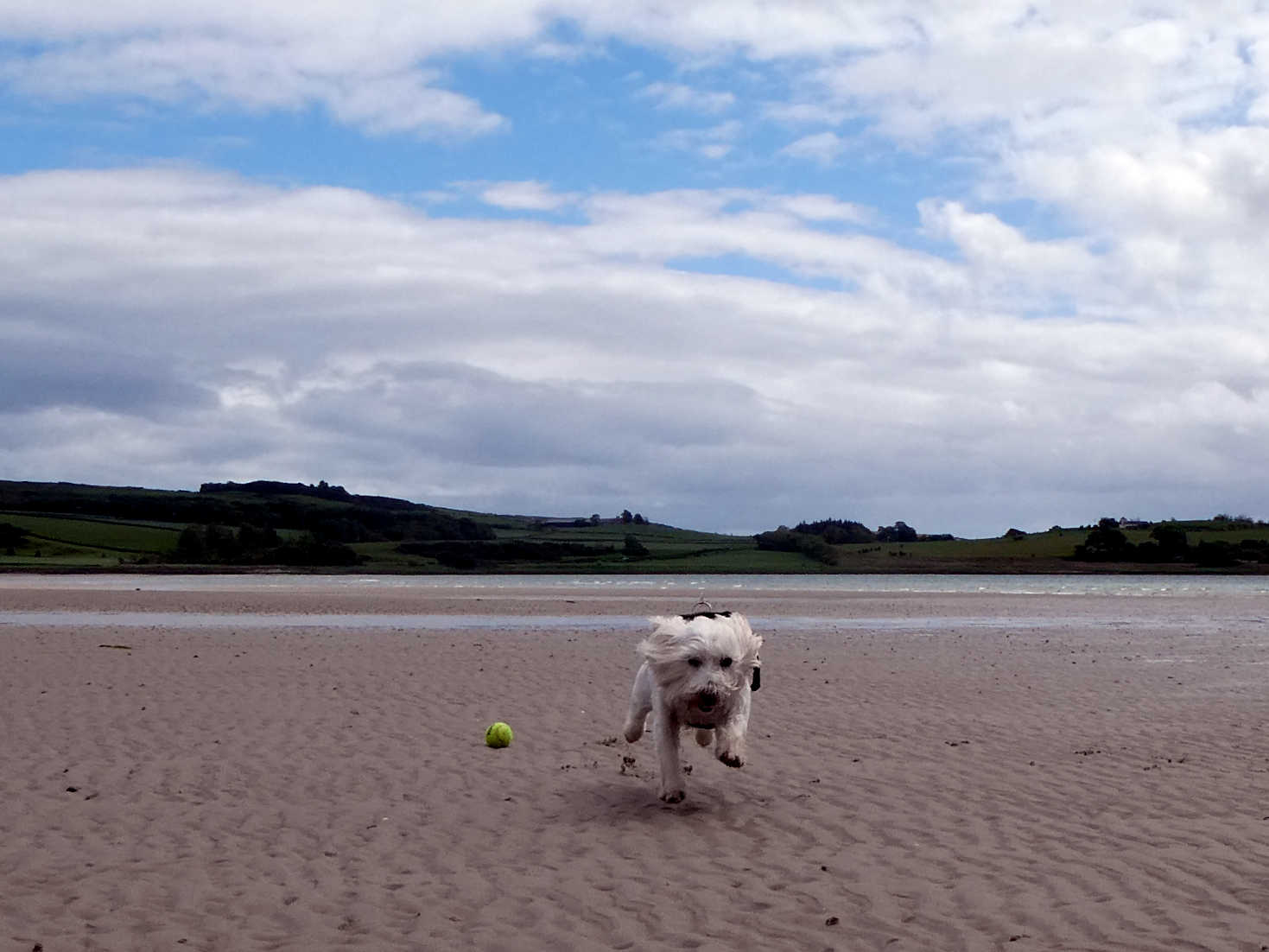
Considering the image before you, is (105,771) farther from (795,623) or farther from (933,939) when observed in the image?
(795,623)

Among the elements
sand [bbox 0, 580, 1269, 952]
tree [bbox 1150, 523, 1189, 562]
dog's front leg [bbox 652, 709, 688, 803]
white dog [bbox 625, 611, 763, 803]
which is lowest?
sand [bbox 0, 580, 1269, 952]

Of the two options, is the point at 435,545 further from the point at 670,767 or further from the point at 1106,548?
the point at 670,767

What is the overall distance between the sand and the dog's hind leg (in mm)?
433

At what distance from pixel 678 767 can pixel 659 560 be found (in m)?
101

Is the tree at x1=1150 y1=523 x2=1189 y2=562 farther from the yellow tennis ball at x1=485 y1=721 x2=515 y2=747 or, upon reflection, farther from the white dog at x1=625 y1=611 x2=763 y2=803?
the white dog at x1=625 y1=611 x2=763 y2=803

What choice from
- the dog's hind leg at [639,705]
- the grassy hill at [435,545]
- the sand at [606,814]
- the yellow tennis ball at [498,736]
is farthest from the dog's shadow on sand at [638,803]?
the grassy hill at [435,545]

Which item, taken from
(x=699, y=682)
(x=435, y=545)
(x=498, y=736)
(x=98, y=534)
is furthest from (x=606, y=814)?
(x=98, y=534)

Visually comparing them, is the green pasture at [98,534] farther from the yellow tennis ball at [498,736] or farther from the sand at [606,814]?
the yellow tennis ball at [498,736]

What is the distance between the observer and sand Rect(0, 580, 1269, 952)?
22.0 feet

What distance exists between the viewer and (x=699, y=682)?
8.86 m

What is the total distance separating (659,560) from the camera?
110m

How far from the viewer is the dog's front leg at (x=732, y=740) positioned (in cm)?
906

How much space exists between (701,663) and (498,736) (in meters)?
4.04

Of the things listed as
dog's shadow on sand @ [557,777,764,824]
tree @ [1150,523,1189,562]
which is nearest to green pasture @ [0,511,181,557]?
tree @ [1150,523,1189,562]
